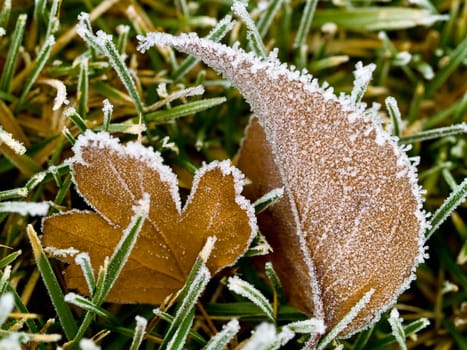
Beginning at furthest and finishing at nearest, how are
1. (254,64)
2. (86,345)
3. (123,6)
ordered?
1. (123,6)
2. (254,64)
3. (86,345)

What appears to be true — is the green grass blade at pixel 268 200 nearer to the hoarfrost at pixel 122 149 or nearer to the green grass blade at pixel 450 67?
the hoarfrost at pixel 122 149

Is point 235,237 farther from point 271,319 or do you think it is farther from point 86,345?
point 86,345

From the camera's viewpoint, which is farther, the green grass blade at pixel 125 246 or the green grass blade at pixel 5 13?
the green grass blade at pixel 5 13

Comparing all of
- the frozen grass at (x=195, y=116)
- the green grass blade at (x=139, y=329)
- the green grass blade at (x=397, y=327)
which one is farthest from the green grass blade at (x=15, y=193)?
the green grass blade at (x=397, y=327)

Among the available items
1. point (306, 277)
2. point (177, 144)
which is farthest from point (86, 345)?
point (177, 144)

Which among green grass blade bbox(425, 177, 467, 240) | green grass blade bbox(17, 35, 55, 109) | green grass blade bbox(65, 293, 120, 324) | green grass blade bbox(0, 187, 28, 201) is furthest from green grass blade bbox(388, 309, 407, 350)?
green grass blade bbox(17, 35, 55, 109)

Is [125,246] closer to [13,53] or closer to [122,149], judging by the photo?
[122,149]

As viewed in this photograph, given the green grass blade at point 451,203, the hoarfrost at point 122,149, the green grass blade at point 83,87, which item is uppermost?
the green grass blade at point 83,87
